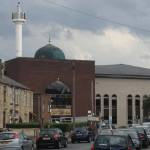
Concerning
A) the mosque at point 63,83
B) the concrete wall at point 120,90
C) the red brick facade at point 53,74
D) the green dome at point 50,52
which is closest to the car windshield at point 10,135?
the mosque at point 63,83

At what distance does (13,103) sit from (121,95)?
6023cm

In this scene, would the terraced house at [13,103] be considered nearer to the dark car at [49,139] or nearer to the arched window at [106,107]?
the dark car at [49,139]

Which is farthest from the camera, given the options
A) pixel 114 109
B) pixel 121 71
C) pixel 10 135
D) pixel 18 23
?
pixel 121 71

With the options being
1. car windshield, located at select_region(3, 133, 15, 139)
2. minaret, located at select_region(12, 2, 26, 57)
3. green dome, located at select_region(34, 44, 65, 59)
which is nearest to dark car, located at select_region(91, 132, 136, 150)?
car windshield, located at select_region(3, 133, 15, 139)

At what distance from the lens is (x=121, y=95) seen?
375 ft

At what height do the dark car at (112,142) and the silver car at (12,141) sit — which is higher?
the dark car at (112,142)

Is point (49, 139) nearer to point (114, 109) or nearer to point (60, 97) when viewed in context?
point (60, 97)

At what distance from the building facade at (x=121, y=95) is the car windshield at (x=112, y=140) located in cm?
9068

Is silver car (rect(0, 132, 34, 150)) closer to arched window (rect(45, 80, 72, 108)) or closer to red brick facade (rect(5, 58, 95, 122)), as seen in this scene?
red brick facade (rect(5, 58, 95, 122))

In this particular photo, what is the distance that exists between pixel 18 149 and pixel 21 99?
113 ft

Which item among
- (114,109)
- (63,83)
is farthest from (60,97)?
(114,109)

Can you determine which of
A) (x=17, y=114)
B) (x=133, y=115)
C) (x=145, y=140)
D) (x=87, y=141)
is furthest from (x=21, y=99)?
(x=133, y=115)

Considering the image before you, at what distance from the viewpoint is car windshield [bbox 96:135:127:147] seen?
19.8 metres

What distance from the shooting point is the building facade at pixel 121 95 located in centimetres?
11300
